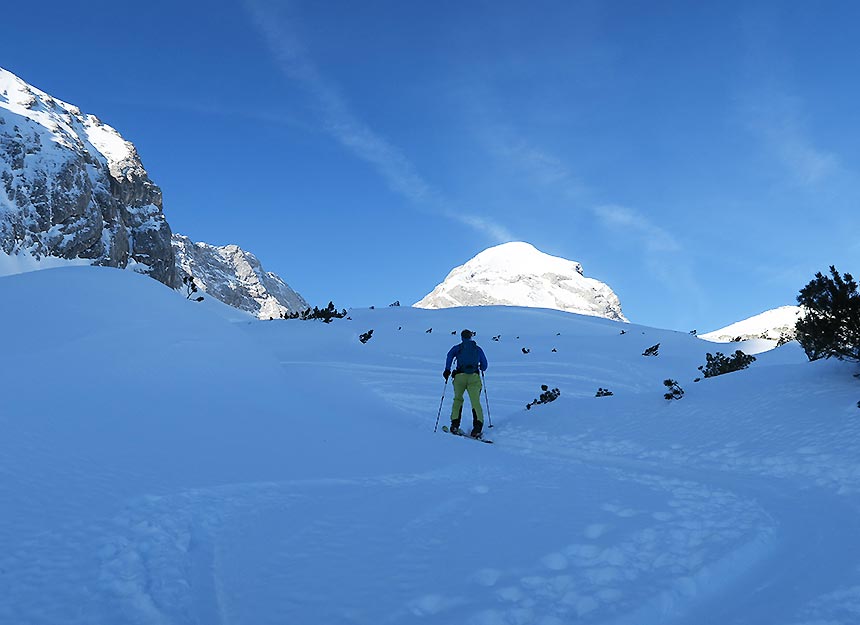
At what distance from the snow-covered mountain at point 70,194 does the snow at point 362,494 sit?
71417 mm

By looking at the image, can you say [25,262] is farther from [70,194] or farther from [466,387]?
[466,387]

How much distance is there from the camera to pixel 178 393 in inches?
240

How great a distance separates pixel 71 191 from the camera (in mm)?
80938

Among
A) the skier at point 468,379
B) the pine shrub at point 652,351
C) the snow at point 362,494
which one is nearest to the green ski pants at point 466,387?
the skier at point 468,379

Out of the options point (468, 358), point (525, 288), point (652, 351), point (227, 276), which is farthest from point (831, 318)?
point (227, 276)

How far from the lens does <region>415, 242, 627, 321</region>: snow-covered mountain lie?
14238 cm

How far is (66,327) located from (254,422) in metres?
2.95

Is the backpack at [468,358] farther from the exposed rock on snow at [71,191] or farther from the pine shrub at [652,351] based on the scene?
the exposed rock on snow at [71,191]

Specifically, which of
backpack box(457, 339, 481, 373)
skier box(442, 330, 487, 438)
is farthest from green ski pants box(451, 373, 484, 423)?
backpack box(457, 339, 481, 373)

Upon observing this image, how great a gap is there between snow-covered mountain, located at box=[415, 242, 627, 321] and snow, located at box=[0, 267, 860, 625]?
418 feet

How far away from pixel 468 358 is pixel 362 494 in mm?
5432

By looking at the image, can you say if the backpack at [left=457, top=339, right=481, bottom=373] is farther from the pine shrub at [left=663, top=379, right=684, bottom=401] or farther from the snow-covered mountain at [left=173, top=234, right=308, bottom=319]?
the snow-covered mountain at [left=173, top=234, right=308, bottom=319]

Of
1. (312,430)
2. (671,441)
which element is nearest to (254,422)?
(312,430)

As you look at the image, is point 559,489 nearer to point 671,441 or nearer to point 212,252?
point 671,441
